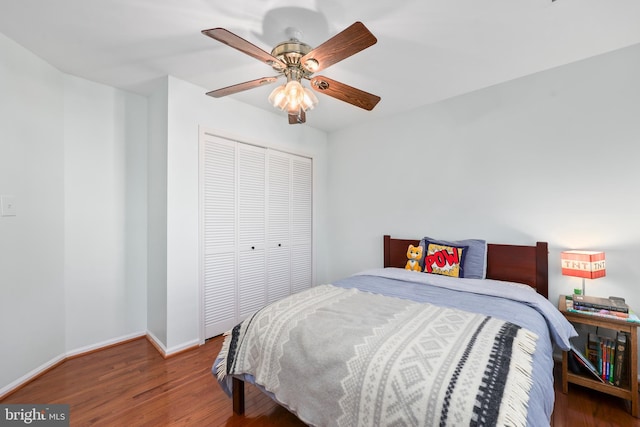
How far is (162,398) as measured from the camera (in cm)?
182

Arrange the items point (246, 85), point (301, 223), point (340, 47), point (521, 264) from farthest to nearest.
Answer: point (301, 223) → point (521, 264) → point (246, 85) → point (340, 47)

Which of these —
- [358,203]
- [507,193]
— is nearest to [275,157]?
[358,203]

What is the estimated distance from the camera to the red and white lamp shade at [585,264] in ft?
6.12

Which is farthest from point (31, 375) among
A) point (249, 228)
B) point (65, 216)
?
point (249, 228)

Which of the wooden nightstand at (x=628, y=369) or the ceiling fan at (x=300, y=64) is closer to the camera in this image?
the ceiling fan at (x=300, y=64)

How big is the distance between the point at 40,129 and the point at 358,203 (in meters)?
3.09

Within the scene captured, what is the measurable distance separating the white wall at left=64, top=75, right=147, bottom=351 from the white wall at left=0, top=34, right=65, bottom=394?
8 cm

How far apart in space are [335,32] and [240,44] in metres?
0.71

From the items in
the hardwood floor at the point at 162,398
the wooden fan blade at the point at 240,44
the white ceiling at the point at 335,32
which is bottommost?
the hardwood floor at the point at 162,398

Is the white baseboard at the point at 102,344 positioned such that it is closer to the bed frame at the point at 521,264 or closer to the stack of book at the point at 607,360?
the bed frame at the point at 521,264

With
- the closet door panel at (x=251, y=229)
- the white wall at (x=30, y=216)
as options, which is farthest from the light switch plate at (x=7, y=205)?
the closet door panel at (x=251, y=229)

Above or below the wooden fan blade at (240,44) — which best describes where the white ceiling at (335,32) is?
above

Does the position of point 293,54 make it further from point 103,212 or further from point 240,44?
point 103,212

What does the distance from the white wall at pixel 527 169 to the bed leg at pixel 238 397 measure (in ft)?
7.01
